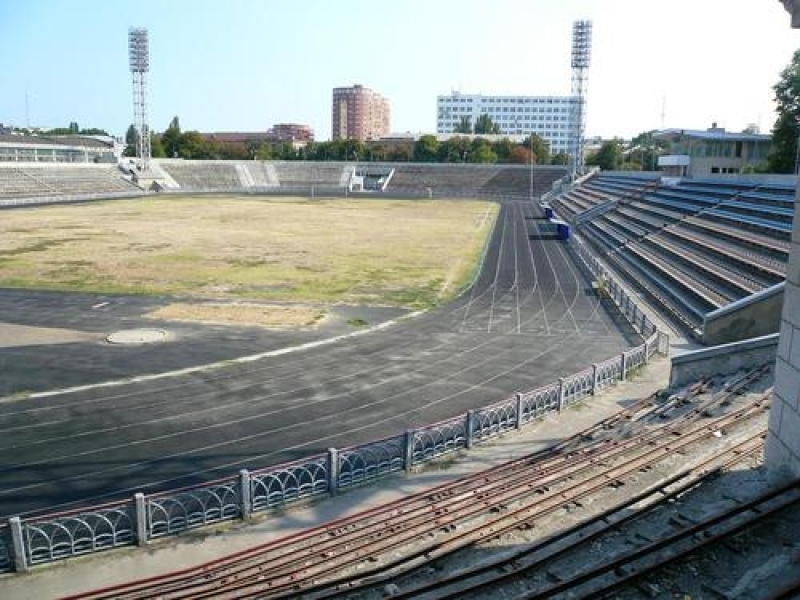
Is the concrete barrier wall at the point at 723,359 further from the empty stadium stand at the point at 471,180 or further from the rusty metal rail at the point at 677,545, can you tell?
the empty stadium stand at the point at 471,180

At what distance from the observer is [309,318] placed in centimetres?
3166

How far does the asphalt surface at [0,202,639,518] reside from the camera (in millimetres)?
16109

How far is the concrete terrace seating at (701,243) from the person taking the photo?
31.3 m

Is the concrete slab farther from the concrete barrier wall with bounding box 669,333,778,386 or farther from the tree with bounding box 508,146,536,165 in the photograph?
the tree with bounding box 508,146,536,165

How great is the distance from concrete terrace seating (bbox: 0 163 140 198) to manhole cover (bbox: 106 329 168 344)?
79979mm

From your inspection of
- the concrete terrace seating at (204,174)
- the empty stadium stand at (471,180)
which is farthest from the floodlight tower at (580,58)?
the concrete terrace seating at (204,174)

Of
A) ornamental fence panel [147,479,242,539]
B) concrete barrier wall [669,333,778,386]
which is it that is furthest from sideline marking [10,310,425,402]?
concrete barrier wall [669,333,778,386]

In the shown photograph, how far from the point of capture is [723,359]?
21922mm

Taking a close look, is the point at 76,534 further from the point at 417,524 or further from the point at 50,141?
the point at 50,141

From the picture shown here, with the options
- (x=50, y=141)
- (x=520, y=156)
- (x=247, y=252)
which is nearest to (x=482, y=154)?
(x=520, y=156)

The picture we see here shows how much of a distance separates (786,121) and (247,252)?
5645 cm

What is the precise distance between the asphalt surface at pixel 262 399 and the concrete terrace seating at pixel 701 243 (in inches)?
193

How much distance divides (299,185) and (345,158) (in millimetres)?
22997

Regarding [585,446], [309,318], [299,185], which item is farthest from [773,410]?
[299,185]
